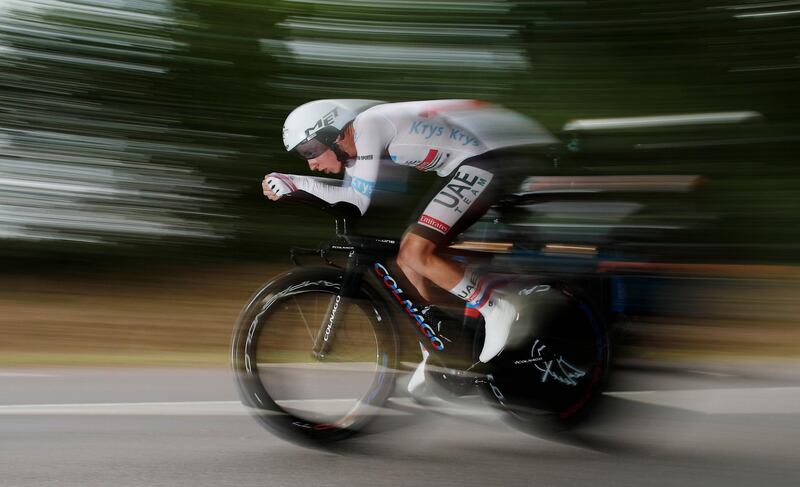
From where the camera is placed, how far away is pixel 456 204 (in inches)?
140

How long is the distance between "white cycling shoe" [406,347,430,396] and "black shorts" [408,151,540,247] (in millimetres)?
481

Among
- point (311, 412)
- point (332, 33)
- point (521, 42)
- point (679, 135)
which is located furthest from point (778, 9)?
point (311, 412)

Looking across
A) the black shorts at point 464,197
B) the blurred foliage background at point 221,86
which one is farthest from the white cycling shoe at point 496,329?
the blurred foliage background at point 221,86

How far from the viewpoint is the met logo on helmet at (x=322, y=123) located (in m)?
3.52

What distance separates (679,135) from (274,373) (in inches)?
185

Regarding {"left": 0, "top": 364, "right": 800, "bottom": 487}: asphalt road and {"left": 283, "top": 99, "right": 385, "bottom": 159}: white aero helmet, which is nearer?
{"left": 0, "top": 364, "right": 800, "bottom": 487}: asphalt road

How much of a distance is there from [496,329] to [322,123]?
110cm

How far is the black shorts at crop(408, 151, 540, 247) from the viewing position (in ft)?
11.7

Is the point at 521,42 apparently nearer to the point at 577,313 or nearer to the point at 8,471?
the point at 577,313

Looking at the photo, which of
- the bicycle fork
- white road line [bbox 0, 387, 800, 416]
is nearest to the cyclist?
the bicycle fork

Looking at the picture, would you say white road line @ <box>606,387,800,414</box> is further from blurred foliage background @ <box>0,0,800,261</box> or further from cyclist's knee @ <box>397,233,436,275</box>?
blurred foliage background @ <box>0,0,800,261</box>

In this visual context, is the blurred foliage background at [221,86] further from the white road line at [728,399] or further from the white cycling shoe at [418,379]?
the white cycling shoe at [418,379]

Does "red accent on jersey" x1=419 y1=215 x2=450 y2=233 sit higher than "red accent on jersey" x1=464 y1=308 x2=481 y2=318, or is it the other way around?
"red accent on jersey" x1=419 y1=215 x2=450 y2=233

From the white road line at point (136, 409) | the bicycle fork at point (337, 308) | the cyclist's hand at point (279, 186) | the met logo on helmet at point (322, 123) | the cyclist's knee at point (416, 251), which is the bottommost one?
the white road line at point (136, 409)
